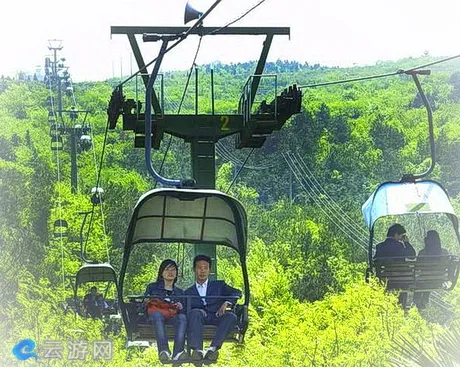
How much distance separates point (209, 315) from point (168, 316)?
19 centimetres

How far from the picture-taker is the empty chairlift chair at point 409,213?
669 centimetres

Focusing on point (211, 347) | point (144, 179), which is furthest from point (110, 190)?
point (211, 347)

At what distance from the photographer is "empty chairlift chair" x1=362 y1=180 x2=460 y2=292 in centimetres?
669

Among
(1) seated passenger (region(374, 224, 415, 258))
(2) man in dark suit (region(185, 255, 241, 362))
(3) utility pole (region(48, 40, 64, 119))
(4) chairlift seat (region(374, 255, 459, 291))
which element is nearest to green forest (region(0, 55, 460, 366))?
(3) utility pole (region(48, 40, 64, 119))

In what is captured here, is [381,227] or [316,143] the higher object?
[316,143]

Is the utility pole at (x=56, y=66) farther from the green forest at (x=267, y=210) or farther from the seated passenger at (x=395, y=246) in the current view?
the seated passenger at (x=395, y=246)

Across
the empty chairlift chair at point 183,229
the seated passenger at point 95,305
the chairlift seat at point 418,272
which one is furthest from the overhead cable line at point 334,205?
the empty chairlift chair at point 183,229

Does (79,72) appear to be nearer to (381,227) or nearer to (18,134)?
(18,134)

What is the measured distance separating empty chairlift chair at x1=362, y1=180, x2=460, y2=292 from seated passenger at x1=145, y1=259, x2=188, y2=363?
1133 millimetres

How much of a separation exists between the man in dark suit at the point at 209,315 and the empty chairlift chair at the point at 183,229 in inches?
1.8

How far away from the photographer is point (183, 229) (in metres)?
6.91

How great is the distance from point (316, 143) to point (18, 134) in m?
4.89

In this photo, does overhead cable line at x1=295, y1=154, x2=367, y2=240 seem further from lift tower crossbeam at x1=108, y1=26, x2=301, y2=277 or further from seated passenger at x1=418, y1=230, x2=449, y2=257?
seated passenger at x1=418, y1=230, x2=449, y2=257

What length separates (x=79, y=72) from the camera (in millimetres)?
17141
